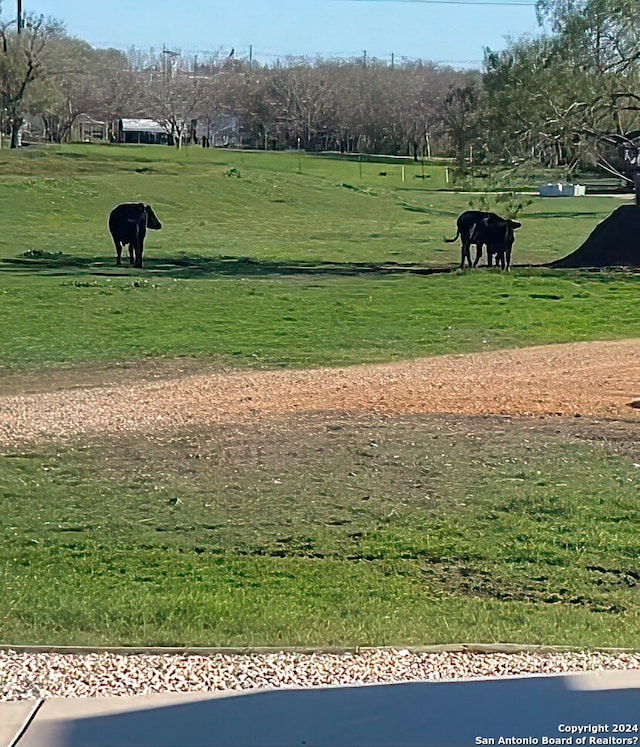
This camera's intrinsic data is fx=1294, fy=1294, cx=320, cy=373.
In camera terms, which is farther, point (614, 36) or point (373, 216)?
point (373, 216)

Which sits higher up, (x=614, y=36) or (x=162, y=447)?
(x=614, y=36)

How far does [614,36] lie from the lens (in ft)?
88.0

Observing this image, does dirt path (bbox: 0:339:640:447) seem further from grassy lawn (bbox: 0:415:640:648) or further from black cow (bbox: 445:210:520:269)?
black cow (bbox: 445:210:520:269)

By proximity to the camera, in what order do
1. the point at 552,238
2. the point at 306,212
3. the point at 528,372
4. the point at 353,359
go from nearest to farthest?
1. the point at 528,372
2. the point at 353,359
3. the point at 552,238
4. the point at 306,212

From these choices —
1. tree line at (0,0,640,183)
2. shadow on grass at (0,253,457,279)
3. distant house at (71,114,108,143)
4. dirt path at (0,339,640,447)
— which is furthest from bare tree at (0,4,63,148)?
dirt path at (0,339,640,447)

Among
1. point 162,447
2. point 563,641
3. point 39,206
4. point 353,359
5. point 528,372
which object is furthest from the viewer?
point 39,206

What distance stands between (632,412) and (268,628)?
6.47m

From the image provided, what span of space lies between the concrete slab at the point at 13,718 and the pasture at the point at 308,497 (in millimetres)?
894

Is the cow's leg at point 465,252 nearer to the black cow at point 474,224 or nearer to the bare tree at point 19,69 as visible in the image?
the black cow at point 474,224

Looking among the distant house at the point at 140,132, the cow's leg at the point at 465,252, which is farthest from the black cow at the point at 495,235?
the distant house at the point at 140,132

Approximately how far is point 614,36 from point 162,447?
789 inches

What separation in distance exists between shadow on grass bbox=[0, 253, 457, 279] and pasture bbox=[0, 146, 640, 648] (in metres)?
3.77

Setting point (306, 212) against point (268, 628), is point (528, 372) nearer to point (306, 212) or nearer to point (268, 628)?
point (268, 628)

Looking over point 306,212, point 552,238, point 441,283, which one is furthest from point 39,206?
point 441,283
